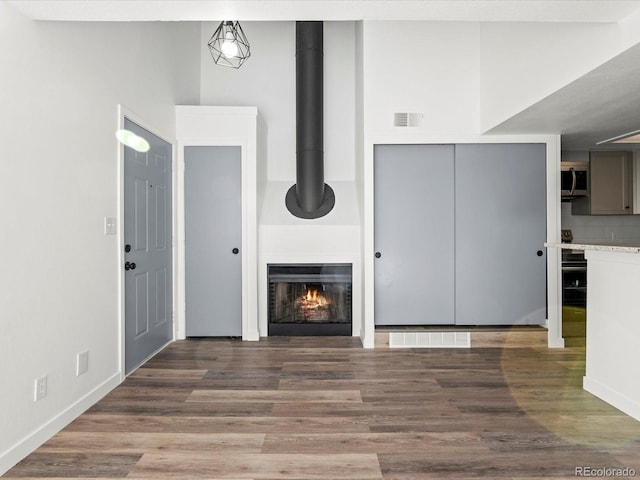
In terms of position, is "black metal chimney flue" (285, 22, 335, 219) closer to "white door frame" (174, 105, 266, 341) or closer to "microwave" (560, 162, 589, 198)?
"white door frame" (174, 105, 266, 341)

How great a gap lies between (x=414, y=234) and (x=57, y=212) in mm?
2893

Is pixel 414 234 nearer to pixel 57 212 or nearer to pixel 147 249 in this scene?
pixel 147 249

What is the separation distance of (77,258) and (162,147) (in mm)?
1633

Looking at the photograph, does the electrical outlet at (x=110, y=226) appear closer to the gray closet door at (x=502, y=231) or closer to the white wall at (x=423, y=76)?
the white wall at (x=423, y=76)

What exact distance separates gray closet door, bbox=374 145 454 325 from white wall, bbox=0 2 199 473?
2.28 m

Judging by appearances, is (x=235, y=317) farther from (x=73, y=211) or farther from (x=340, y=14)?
(x=340, y=14)

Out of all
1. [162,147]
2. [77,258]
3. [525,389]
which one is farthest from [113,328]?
[525,389]

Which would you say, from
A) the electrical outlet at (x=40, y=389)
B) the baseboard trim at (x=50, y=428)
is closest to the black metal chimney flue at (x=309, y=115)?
the baseboard trim at (x=50, y=428)

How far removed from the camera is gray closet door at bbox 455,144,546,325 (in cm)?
396

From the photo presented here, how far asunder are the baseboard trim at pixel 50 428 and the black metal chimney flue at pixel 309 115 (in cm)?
235

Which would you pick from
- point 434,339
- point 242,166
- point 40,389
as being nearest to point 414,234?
point 434,339

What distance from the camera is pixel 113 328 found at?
2.92 metres

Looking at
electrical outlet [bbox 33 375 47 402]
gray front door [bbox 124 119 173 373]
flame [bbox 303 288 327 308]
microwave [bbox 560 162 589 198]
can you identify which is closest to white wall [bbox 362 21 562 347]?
flame [bbox 303 288 327 308]

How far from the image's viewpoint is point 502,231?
3979 mm
